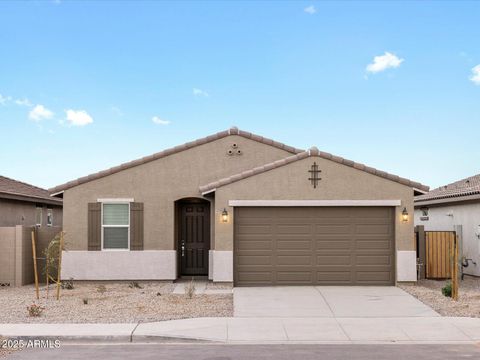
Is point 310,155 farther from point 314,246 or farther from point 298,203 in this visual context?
point 314,246

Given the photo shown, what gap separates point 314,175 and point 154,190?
16.7 ft

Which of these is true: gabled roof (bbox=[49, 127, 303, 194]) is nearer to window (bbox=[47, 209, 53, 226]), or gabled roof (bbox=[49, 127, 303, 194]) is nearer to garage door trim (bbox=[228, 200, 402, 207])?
garage door trim (bbox=[228, 200, 402, 207])

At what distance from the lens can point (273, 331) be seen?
1103 cm

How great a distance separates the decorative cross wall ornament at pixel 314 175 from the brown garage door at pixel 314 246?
749 millimetres

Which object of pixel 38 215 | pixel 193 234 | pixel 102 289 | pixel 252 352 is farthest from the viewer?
pixel 38 215

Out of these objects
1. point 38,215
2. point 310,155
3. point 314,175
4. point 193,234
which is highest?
point 310,155

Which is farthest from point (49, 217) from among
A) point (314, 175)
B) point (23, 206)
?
point (314, 175)

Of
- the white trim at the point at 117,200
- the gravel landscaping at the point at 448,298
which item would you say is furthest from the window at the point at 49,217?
the gravel landscaping at the point at 448,298

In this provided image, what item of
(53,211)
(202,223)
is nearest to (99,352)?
(202,223)

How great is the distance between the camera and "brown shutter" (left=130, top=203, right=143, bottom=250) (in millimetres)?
18422

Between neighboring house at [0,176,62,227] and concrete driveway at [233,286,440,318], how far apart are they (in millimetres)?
10585

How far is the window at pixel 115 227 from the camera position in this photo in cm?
1853

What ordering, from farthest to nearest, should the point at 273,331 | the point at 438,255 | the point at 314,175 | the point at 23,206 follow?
the point at 23,206 < the point at 438,255 < the point at 314,175 < the point at 273,331

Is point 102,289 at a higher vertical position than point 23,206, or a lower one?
lower
